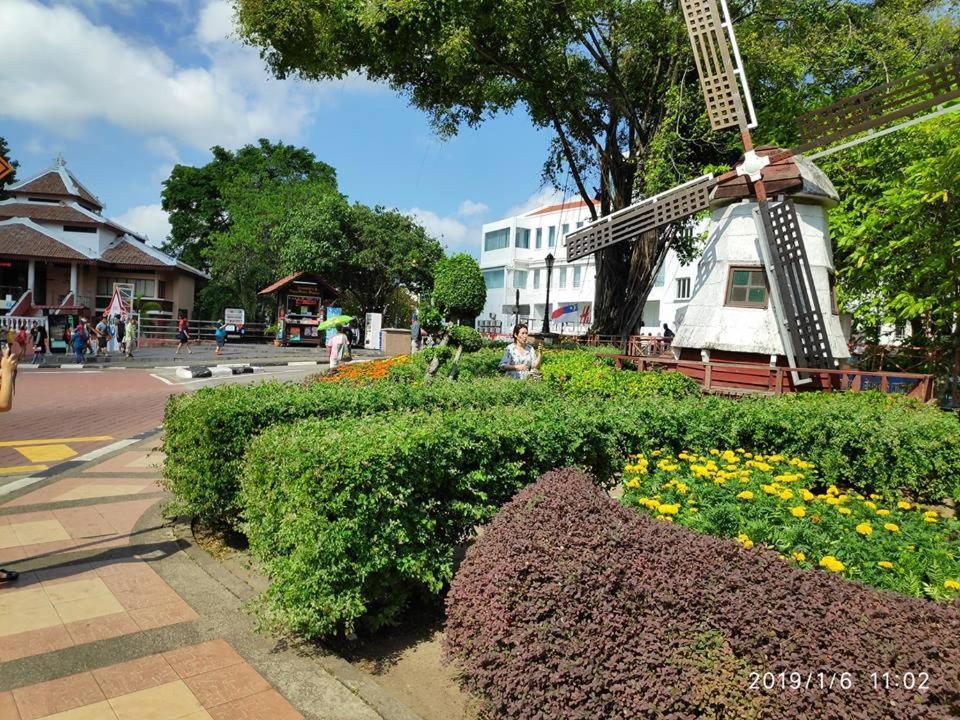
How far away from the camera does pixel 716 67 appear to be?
15445 millimetres

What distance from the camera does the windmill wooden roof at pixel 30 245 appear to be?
113ft

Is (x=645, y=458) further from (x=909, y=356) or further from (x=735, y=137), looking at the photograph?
(x=735, y=137)

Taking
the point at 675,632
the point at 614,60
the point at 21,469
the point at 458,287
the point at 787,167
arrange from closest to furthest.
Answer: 1. the point at 675,632
2. the point at 21,469
3. the point at 787,167
4. the point at 614,60
5. the point at 458,287

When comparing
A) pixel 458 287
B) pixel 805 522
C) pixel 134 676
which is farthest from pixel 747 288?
pixel 134 676

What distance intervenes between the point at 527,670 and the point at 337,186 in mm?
51570

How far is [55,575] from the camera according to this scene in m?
5.20

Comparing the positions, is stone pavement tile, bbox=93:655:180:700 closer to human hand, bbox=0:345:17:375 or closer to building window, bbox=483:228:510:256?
human hand, bbox=0:345:17:375

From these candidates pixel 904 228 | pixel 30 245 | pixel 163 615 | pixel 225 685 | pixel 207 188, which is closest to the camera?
pixel 225 685

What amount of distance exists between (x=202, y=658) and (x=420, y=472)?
181 cm

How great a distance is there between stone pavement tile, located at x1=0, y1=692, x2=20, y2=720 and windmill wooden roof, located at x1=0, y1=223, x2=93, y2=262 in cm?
3867

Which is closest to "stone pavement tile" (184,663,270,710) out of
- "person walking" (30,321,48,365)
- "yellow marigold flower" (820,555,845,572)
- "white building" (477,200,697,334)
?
"yellow marigold flower" (820,555,845,572)

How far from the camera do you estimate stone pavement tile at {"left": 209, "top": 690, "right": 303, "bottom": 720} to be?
3.44 metres

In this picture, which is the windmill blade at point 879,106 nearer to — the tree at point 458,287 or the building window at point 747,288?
the building window at point 747,288

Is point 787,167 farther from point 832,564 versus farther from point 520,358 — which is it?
point 832,564
